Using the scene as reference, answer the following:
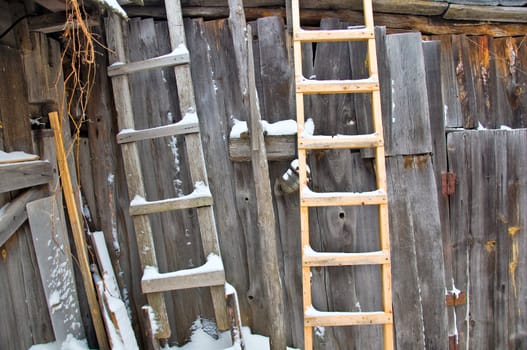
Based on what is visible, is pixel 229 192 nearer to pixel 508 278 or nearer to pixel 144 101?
pixel 144 101

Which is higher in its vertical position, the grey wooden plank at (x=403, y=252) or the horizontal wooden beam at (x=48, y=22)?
the horizontal wooden beam at (x=48, y=22)

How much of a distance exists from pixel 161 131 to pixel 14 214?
3.06 ft

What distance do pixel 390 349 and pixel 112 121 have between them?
2.21 metres

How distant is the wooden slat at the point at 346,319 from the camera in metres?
2.21

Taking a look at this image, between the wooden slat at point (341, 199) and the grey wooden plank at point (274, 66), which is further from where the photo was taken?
the grey wooden plank at point (274, 66)

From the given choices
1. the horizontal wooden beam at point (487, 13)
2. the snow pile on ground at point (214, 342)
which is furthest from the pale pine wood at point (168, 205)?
the horizontal wooden beam at point (487, 13)

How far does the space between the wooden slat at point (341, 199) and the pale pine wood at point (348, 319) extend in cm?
63

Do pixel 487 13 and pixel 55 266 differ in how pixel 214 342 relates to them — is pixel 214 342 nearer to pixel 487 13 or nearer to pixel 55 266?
pixel 55 266

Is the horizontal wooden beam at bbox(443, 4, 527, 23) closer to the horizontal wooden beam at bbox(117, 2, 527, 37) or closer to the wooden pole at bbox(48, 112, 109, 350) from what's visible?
the horizontal wooden beam at bbox(117, 2, 527, 37)

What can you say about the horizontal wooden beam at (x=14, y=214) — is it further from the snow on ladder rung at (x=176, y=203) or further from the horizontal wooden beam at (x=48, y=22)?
the horizontal wooden beam at (x=48, y=22)

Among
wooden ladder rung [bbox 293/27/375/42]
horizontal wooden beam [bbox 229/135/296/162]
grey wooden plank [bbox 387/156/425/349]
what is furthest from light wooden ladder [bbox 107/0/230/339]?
grey wooden plank [bbox 387/156/425/349]

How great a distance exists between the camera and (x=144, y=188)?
2527 millimetres

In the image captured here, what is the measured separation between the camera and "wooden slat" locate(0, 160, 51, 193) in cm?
210

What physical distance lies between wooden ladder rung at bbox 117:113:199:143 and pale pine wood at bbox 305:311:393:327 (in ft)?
4.24
